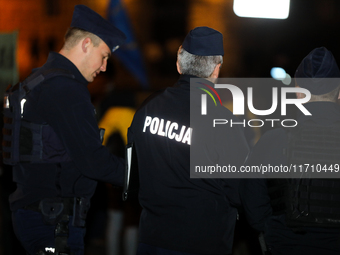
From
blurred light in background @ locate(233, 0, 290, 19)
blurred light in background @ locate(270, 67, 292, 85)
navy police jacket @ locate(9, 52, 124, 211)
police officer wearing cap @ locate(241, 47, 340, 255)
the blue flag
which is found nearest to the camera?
police officer wearing cap @ locate(241, 47, 340, 255)

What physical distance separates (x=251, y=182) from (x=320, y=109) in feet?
1.65

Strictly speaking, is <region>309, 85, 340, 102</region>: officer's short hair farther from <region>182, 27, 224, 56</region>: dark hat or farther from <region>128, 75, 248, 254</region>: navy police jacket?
<region>182, 27, 224, 56</region>: dark hat

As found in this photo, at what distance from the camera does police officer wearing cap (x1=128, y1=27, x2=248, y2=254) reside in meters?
1.89

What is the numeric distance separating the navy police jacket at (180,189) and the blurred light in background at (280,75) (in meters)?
3.14

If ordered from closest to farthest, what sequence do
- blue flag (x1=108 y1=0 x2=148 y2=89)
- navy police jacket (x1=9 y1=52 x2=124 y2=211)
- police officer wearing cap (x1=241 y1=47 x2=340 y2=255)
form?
police officer wearing cap (x1=241 y1=47 x2=340 y2=255)
navy police jacket (x1=9 y1=52 x2=124 y2=211)
blue flag (x1=108 y1=0 x2=148 y2=89)

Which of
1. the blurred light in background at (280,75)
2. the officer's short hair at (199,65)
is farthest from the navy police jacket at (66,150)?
the blurred light in background at (280,75)

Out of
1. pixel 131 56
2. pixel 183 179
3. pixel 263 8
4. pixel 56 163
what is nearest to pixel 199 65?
pixel 183 179

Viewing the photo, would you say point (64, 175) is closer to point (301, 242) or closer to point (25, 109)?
point (25, 109)

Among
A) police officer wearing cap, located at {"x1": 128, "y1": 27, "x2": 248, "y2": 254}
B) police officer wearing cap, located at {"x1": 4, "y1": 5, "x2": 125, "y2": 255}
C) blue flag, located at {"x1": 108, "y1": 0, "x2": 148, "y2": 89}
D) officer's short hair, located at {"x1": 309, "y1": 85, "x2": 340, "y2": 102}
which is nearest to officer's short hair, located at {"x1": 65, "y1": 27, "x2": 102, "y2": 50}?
police officer wearing cap, located at {"x1": 4, "y1": 5, "x2": 125, "y2": 255}

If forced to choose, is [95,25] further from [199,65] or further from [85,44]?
[199,65]

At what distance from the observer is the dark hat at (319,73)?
77.9 inches

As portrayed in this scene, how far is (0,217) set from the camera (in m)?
4.18

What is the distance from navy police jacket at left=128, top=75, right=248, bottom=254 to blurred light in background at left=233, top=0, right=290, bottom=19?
98.8 inches

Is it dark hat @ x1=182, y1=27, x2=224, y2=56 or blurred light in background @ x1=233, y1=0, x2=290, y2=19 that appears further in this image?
blurred light in background @ x1=233, y1=0, x2=290, y2=19
